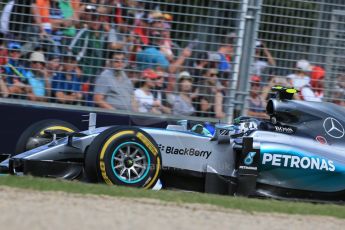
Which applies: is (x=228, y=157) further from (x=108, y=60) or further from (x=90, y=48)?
(x=90, y=48)

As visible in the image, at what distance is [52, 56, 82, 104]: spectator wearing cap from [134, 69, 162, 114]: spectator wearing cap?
85 centimetres

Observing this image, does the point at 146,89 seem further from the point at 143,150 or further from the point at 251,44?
the point at 143,150

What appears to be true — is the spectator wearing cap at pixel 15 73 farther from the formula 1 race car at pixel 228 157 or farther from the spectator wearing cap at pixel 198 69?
the spectator wearing cap at pixel 198 69

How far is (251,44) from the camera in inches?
379

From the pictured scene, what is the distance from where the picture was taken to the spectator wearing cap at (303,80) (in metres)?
9.79

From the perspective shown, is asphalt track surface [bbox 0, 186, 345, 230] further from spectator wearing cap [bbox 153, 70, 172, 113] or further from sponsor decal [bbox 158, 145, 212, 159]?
spectator wearing cap [bbox 153, 70, 172, 113]

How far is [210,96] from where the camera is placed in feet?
31.7

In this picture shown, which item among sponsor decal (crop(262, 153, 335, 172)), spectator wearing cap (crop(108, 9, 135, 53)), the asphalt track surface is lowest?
the asphalt track surface

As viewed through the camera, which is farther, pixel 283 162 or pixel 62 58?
pixel 62 58

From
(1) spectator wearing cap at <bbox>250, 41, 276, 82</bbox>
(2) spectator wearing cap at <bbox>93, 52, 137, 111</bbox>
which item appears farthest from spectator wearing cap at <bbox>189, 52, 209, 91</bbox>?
(2) spectator wearing cap at <bbox>93, 52, 137, 111</bbox>

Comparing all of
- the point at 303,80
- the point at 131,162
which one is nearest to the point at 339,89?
the point at 303,80

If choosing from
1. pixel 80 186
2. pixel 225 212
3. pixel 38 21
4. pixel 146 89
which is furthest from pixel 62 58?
pixel 225 212

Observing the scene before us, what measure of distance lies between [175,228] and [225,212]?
885mm

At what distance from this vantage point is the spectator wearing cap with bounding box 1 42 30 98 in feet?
29.9
